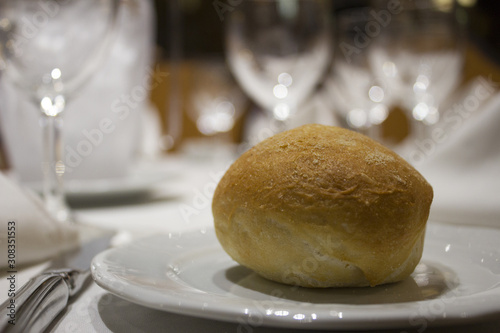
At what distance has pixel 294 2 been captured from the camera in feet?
3.80

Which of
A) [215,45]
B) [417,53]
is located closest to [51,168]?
[417,53]

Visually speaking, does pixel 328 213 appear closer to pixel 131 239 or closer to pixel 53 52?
pixel 131 239

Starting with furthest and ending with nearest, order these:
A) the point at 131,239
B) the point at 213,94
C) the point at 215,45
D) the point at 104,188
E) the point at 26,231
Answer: the point at 215,45 → the point at 213,94 → the point at 104,188 → the point at 131,239 → the point at 26,231

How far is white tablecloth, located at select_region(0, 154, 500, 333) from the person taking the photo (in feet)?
1.31

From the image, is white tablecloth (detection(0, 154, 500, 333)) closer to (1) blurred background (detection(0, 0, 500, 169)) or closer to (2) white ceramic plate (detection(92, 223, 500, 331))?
(2) white ceramic plate (detection(92, 223, 500, 331))

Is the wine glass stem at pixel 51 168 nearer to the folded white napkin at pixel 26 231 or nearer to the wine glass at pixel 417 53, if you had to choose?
the folded white napkin at pixel 26 231

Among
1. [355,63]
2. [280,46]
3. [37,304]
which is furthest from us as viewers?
[355,63]

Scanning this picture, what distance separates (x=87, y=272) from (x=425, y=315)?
0.33m

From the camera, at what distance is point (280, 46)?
1151 millimetres

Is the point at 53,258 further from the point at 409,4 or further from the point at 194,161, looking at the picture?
the point at 194,161

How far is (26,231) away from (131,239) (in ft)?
0.54

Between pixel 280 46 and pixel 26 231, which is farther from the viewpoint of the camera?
pixel 280 46

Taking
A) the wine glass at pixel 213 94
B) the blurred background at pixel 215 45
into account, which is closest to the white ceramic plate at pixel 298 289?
the blurred background at pixel 215 45

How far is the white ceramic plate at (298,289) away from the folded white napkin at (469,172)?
104 millimetres
